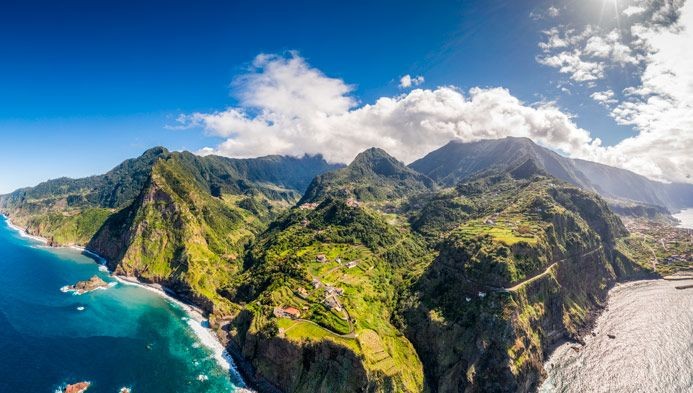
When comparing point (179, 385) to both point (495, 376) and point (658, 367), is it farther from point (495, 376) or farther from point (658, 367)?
point (658, 367)

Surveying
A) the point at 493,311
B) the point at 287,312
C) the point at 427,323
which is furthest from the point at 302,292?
the point at 493,311

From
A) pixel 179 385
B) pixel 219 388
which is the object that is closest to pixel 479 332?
pixel 219 388

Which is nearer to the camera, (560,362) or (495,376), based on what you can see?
(495,376)

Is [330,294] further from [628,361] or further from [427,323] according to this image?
[628,361]

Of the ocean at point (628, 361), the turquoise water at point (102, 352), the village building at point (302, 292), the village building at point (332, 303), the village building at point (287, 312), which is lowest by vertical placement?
the ocean at point (628, 361)

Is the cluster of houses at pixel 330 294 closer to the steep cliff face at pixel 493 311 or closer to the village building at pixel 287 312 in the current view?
the village building at pixel 287 312

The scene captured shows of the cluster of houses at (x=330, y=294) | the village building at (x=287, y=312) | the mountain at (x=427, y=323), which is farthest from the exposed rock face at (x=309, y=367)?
the cluster of houses at (x=330, y=294)

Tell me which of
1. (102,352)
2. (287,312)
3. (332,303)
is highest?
(332,303)

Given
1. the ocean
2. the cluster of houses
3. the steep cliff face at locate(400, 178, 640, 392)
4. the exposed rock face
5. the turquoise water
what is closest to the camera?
the exposed rock face

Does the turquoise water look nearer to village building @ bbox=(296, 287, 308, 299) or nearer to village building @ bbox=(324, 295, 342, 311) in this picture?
village building @ bbox=(296, 287, 308, 299)

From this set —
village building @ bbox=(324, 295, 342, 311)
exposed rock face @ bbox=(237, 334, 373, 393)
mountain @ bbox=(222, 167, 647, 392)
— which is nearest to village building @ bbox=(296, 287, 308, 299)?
mountain @ bbox=(222, 167, 647, 392)

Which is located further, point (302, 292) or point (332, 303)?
point (302, 292)
